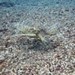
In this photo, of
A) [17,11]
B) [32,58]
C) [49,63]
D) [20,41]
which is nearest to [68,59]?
[49,63]

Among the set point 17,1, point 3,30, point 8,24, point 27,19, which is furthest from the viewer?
point 17,1

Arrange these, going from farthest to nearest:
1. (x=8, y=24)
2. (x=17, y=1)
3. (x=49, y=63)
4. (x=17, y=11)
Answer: (x=17, y=1) < (x=17, y=11) < (x=8, y=24) < (x=49, y=63)

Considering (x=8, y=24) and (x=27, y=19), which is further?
(x=27, y=19)

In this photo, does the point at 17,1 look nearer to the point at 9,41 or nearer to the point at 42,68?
the point at 9,41

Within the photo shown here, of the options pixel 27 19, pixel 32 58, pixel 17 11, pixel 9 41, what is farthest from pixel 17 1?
pixel 32 58

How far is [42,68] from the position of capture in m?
4.80

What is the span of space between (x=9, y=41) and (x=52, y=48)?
59.4 inches

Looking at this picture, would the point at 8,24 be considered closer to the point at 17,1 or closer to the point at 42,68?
the point at 42,68

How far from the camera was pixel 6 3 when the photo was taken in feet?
44.4

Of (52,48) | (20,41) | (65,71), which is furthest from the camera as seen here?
(20,41)

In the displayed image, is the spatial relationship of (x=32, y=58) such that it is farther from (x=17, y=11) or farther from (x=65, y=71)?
(x=17, y=11)

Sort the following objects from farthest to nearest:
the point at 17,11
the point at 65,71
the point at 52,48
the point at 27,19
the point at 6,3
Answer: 1. the point at 6,3
2. the point at 17,11
3. the point at 27,19
4. the point at 52,48
5. the point at 65,71

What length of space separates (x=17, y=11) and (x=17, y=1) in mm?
3970

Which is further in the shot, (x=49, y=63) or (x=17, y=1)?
(x=17, y=1)
